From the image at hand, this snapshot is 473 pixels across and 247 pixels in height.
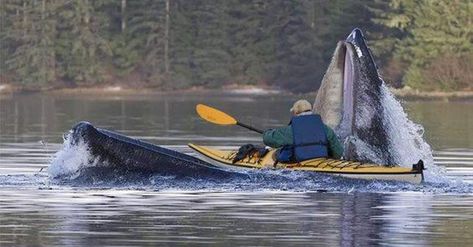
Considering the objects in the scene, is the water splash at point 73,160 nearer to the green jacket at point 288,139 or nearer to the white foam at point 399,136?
the green jacket at point 288,139

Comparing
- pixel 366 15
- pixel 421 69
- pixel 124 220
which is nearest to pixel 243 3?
pixel 366 15

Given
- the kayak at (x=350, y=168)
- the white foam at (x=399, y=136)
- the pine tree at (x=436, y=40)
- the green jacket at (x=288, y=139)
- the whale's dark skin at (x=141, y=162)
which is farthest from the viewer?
the pine tree at (x=436, y=40)

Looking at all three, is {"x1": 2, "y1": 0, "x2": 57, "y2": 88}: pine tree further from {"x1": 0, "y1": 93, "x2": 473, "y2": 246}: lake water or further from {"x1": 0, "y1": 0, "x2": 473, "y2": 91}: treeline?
{"x1": 0, "y1": 93, "x2": 473, "y2": 246}: lake water

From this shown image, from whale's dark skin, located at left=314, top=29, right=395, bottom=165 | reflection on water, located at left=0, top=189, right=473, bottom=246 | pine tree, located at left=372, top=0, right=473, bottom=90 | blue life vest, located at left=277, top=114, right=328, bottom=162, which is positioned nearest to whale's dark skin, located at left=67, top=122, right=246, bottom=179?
blue life vest, located at left=277, top=114, right=328, bottom=162

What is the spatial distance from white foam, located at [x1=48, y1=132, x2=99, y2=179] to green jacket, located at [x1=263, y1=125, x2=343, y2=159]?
2420 millimetres

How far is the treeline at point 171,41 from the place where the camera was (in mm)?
102125

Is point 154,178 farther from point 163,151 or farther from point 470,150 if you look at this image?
point 470,150

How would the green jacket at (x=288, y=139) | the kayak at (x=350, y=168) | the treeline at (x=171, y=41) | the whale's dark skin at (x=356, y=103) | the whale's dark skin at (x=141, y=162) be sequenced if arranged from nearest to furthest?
the kayak at (x=350, y=168) < the whale's dark skin at (x=141, y=162) < the green jacket at (x=288, y=139) < the whale's dark skin at (x=356, y=103) < the treeline at (x=171, y=41)

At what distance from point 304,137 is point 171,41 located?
82.2 m

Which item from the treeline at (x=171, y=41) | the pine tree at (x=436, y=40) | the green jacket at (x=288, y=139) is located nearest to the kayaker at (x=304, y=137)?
the green jacket at (x=288, y=139)

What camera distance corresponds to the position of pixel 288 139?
25.8 meters

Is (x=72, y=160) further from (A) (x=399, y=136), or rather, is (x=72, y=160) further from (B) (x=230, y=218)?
(B) (x=230, y=218)

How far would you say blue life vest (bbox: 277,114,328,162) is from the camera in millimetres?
25719

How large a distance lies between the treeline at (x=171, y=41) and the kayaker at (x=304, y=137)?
73013 millimetres
